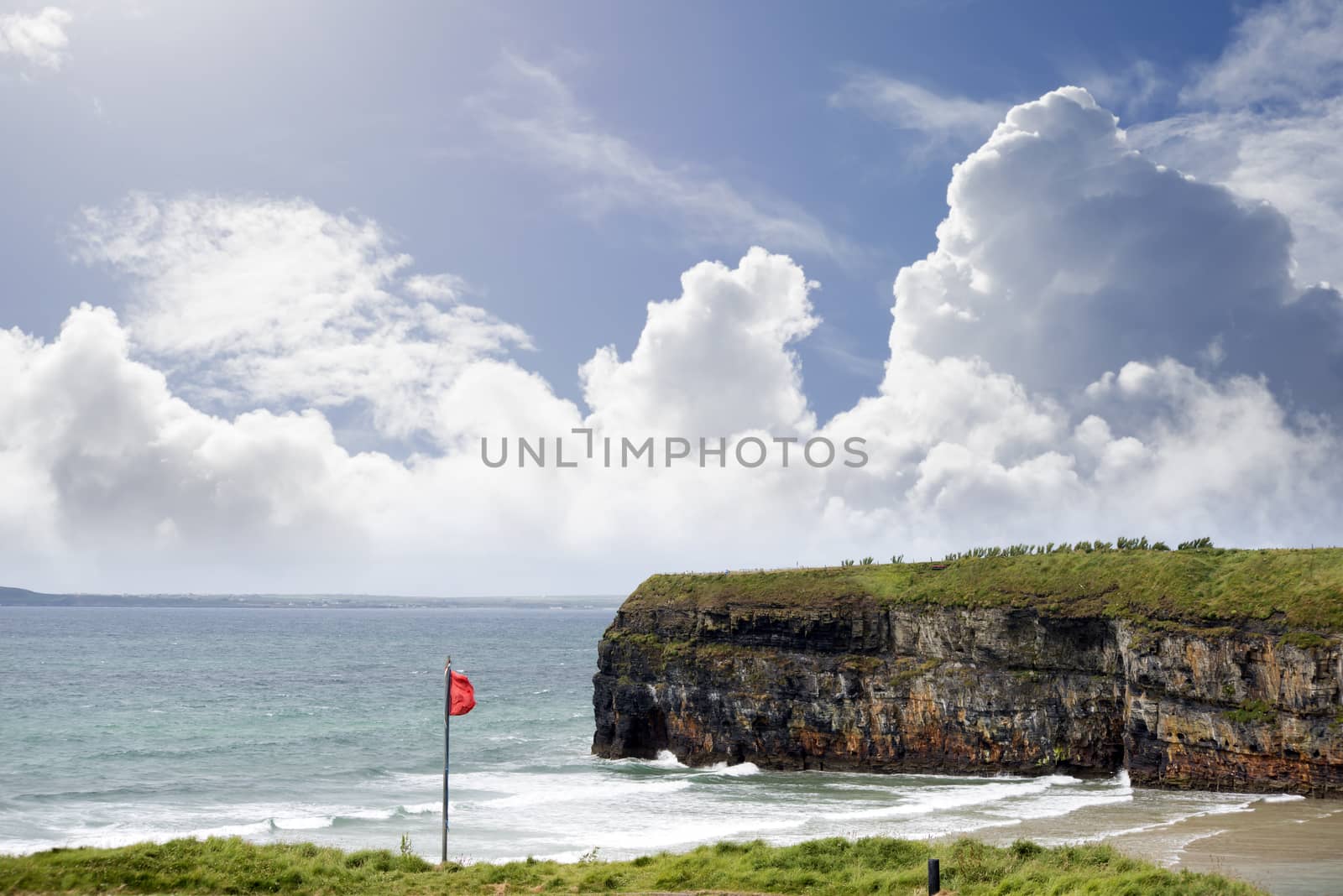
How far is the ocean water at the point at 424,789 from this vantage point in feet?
110

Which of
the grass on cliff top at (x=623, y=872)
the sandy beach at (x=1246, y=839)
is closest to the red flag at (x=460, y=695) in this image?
the grass on cliff top at (x=623, y=872)

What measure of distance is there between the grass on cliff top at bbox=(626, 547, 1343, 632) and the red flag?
25.7 metres

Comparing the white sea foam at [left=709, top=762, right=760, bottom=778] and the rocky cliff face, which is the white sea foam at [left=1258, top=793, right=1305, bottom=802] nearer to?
the rocky cliff face

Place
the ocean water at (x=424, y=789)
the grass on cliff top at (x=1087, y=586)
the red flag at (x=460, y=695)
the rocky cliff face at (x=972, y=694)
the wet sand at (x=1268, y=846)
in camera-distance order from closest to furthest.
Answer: the wet sand at (x=1268, y=846)
the red flag at (x=460, y=695)
the ocean water at (x=424, y=789)
the rocky cliff face at (x=972, y=694)
the grass on cliff top at (x=1087, y=586)

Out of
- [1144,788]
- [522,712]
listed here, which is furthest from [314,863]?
[522,712]

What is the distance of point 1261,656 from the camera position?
3825 cm

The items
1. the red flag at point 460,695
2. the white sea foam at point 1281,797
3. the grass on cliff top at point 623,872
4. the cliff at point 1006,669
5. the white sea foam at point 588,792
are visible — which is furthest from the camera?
the white sea foam at point 588,792

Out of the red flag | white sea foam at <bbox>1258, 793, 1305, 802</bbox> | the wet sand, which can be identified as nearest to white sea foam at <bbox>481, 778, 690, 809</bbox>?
the red flag

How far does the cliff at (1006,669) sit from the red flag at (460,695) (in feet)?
76.6

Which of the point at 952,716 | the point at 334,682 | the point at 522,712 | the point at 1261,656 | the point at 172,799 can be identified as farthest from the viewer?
the point at 334,682

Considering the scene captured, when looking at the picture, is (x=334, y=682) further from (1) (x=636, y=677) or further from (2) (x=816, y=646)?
(2) (x=816, y=646)

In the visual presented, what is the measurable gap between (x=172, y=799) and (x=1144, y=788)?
40.5 metres

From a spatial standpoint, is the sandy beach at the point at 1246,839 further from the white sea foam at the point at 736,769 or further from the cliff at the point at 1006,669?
the white sea foam at the point at 736,769

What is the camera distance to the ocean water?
3353cm
